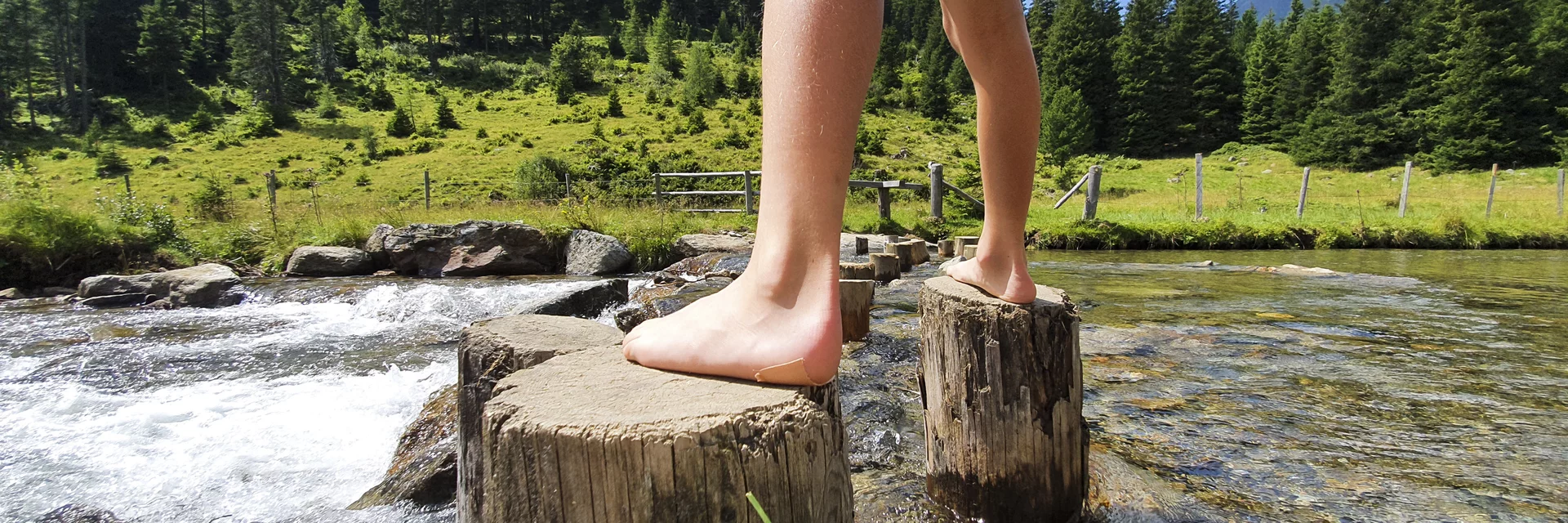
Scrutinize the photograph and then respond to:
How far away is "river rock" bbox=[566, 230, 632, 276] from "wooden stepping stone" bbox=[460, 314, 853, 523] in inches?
357

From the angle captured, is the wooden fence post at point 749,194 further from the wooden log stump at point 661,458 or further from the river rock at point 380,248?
the wooden log stump at point 661,458

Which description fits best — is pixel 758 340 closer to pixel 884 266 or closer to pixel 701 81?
pixel 884 266

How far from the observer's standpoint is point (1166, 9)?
5969 cm

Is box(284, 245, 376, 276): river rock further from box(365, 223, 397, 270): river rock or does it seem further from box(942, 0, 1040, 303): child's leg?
box(942, 0, 1040, 303): child's leg

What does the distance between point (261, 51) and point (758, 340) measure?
6503 cm

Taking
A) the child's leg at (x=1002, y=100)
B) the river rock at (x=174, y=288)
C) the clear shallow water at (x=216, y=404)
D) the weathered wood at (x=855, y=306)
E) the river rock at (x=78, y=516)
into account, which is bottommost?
the river rock at (x=78, y=516)

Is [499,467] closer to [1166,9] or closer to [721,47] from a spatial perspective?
[1166,9]

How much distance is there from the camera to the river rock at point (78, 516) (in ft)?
8.48

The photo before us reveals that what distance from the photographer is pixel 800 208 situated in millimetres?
866

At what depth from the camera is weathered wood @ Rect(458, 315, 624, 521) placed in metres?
1.34

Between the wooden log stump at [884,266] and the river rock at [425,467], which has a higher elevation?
the wooden log stump at [884,266]

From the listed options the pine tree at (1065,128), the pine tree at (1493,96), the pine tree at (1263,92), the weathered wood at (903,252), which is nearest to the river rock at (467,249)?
the weathered wood at (903,252)

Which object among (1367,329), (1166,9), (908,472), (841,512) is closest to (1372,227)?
(1367,329)

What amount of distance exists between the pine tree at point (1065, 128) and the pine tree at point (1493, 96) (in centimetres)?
1703
